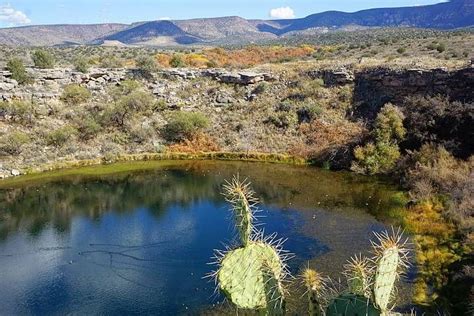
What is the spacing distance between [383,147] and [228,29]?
549ft

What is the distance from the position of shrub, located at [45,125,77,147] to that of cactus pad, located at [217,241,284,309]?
34.8 meters

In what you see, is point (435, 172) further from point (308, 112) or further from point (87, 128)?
point (87, 128)

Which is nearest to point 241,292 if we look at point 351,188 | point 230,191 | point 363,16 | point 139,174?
point 230,191

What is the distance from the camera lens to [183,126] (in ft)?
139

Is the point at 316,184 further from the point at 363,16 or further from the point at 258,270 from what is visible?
the point at 363,16

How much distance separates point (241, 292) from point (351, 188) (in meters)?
25.2

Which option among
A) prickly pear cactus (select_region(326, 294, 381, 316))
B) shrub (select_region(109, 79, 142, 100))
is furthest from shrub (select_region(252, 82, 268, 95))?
prickly pear cactus (select_region(326, 294, 381, 316))

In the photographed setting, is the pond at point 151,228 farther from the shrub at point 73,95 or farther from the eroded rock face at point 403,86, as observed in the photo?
the shrub at point 73,95

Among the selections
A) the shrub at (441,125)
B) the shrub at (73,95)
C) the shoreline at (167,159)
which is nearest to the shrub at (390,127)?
the shrub at (441,125)

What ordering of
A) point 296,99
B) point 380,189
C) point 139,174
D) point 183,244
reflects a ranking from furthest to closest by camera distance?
point 296,99, point 139,174, point 380,189, point 183,244

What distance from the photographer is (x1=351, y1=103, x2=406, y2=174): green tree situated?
3412 cm

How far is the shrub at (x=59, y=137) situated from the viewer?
39688mm

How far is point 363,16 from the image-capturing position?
182 metres

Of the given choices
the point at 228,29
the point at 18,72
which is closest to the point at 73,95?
the point at 18,72
